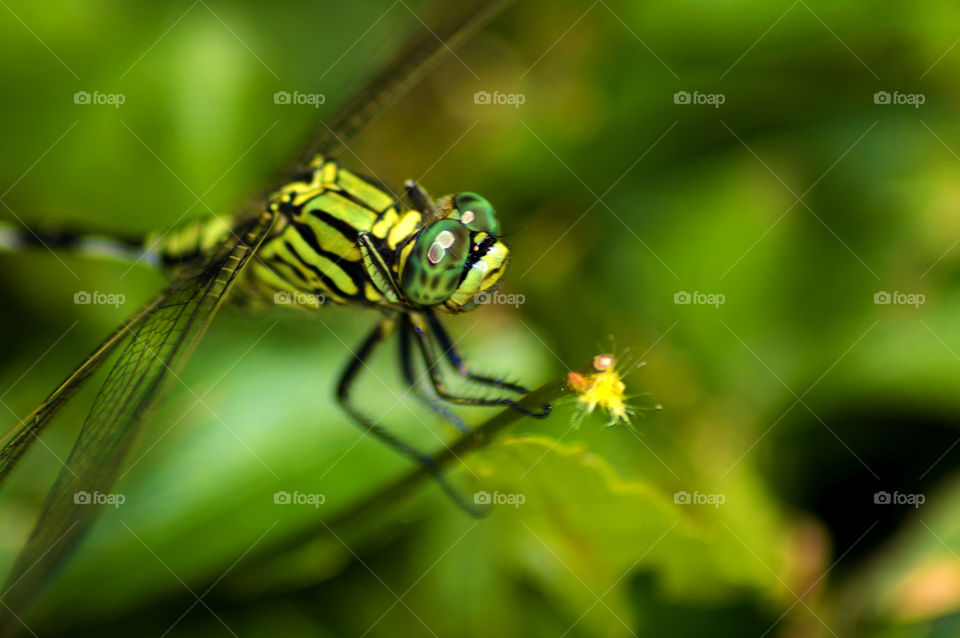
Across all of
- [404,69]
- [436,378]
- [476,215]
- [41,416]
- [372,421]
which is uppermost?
[404,69]

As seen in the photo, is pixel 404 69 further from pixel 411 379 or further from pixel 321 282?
pixel 411 379

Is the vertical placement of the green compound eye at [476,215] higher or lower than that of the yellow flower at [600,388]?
higher

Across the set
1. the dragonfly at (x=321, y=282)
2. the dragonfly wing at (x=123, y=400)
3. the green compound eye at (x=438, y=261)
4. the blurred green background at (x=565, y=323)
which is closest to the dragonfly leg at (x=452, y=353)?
the dragonfly at (x=321, y=282)

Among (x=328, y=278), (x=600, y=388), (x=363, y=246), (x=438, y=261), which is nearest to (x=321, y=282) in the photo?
(x=328, y=278)

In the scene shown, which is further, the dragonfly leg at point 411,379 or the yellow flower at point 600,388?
the dragonfly leg at point 411,379

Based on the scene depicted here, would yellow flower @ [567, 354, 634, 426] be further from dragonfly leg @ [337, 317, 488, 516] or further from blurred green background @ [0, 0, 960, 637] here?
dragonfly leg @ [337, 317, 488, 516]

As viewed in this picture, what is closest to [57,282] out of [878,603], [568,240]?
[568,240]

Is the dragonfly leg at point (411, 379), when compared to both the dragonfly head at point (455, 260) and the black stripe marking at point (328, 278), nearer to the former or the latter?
the black stripe marking at point (328, 278)
